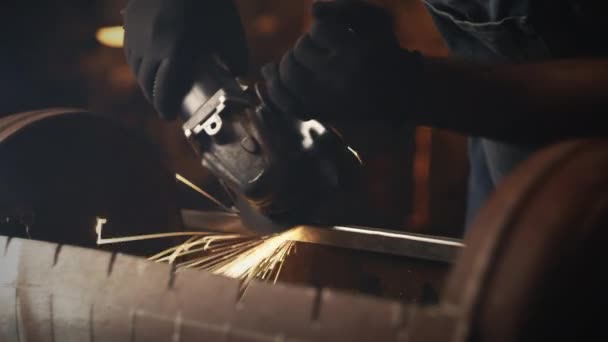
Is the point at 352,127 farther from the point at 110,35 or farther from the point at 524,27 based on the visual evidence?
the point at 524,27

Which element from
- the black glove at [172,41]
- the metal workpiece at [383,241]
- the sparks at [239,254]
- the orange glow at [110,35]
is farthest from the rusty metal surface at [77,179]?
the orange glow at [110,35]

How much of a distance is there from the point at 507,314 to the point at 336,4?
0.50 meters

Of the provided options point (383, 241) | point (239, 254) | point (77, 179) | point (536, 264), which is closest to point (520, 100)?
point (536, 264)

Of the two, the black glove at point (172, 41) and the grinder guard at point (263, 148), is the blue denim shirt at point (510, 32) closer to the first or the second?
the grinder guard at point (263, 148)

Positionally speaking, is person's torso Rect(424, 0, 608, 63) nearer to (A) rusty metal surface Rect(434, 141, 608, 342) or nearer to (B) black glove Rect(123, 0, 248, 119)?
(B) black glove Rect(123, 0, 248, 119)

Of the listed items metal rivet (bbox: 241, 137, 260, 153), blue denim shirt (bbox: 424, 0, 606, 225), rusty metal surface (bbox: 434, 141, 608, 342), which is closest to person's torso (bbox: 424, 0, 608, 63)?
blue denim shirt (bbox: 424, 0, 606, 225)

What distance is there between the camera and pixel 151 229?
1280mm

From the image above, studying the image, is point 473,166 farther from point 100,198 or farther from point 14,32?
point 14,32

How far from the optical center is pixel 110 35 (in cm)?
251

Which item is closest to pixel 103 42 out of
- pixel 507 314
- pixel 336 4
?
pixel 336 4

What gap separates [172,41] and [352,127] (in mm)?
1548

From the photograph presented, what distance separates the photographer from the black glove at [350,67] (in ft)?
2.67

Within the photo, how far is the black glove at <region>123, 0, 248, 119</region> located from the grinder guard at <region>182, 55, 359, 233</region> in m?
0.04

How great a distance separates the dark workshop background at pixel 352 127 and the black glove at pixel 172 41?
1.33 metres
